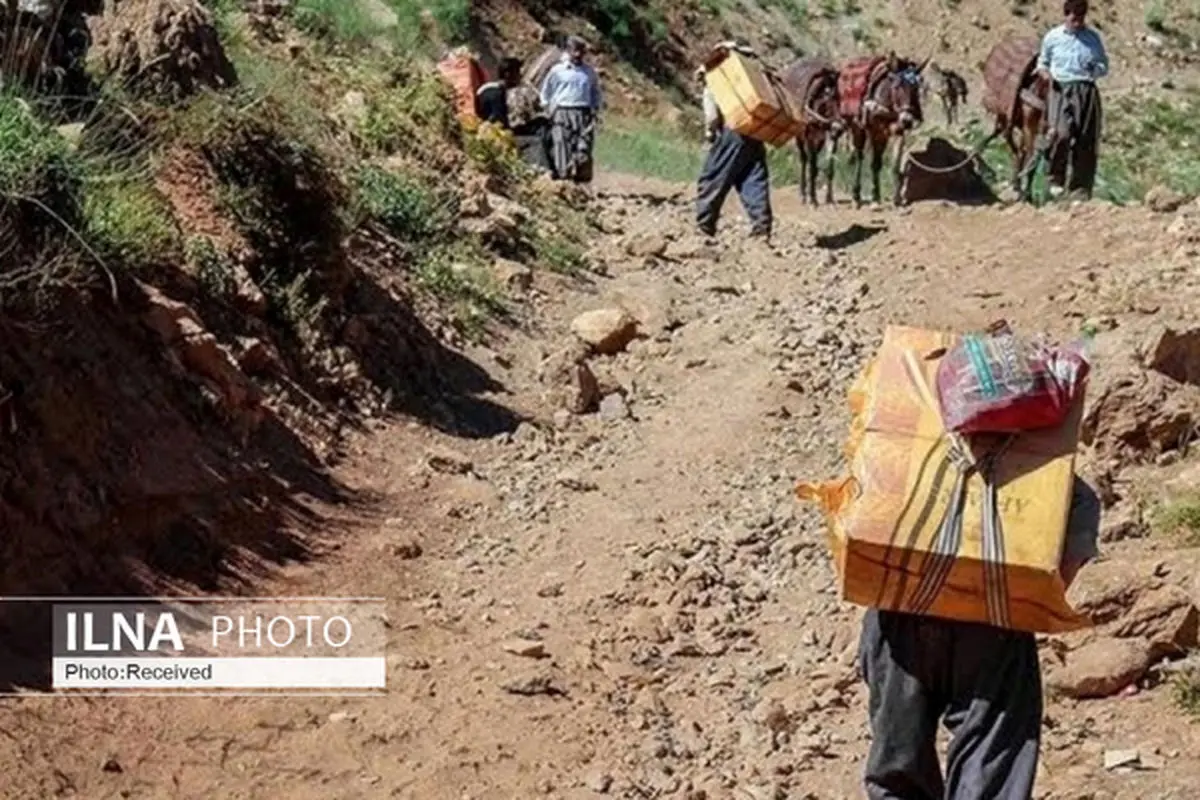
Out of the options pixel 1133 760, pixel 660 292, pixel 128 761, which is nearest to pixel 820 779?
pixel 1133 760

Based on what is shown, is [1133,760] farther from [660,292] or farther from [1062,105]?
[1062,105]

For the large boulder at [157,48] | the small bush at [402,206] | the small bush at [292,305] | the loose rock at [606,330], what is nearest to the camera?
the small bush at [292,305]

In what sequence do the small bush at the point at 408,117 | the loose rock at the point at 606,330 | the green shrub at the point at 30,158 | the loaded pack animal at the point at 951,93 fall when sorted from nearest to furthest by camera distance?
the green shrub at the point at 30,158, the loose rock at the point at 606,330, the small bush at the point at 408,117, the loaded pack animal at the point at 951,93

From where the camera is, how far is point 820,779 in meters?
5.43

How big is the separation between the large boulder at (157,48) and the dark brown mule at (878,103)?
726 centimetres

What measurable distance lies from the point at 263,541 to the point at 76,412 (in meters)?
0.79

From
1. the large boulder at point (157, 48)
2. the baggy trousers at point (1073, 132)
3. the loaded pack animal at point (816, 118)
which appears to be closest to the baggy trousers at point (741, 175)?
the baggy trousers at point (1073, 132)

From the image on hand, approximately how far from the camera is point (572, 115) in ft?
47.1

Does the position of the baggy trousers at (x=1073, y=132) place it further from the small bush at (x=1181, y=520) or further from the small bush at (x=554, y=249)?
the small bush at (x=1181, y=520)

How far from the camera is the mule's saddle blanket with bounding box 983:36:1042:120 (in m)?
14.2

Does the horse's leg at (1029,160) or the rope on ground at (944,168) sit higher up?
the rope on ground at (944,168)

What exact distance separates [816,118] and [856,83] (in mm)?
406

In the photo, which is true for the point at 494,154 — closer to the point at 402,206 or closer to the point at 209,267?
the point at 402,206

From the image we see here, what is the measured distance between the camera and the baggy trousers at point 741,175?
478 inches
